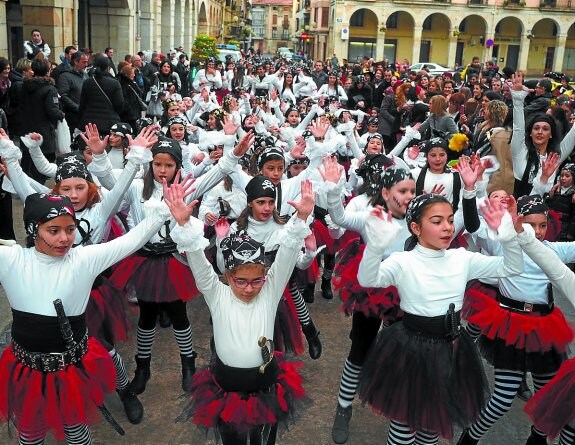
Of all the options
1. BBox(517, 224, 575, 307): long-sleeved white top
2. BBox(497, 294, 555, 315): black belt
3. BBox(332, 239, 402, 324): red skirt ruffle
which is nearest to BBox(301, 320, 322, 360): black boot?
BBox(332, 239, 402, 324): red skirt ruffle

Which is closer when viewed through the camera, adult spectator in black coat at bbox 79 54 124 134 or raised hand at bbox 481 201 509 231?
raised hand at bbox 481 201 509 231

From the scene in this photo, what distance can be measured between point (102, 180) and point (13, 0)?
15.3 meters

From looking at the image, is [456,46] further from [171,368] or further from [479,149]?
[171,368]

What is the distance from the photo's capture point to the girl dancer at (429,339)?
3373 mm

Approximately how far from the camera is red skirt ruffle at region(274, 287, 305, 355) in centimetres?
404

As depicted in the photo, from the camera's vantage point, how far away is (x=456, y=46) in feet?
182

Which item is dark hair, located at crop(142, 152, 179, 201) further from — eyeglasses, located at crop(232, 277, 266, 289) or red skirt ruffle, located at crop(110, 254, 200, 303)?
eyeglasses, located at crop(232, 277, 266, 289)

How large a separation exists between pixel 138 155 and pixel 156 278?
95cm

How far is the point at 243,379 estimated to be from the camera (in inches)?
131

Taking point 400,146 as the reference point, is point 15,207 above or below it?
below

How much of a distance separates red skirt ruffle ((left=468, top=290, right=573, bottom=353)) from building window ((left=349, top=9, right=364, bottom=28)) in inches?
2213

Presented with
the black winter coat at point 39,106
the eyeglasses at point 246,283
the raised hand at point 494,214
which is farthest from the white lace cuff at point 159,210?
the black winter coat at point 39,106

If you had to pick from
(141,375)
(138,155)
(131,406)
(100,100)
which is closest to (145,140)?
(138,155)

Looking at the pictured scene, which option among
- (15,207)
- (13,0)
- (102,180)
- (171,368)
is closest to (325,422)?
(171,368)
